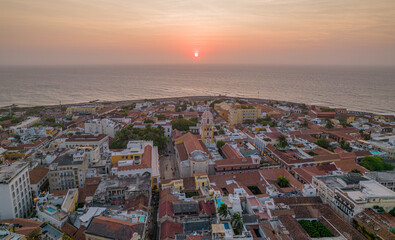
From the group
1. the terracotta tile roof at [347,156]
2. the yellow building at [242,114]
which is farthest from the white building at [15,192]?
the yellow building at [242,114]

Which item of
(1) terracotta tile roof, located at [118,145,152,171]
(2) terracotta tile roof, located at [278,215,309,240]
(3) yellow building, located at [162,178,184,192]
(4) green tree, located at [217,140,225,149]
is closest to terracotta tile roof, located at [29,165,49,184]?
(1) terracotta tile roof, located at [118,145,152,171]

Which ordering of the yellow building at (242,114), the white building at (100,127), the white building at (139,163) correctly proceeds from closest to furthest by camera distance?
the white building at (139,163) < the white building at (100,127) < the yellow building at (242,114)

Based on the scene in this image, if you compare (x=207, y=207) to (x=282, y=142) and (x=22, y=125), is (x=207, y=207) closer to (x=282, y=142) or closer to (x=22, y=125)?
(x=282, y=142)

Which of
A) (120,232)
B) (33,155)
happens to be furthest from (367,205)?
(33,155)

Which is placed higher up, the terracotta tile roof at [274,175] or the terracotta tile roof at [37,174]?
the terracotta tile roof at [37,174]

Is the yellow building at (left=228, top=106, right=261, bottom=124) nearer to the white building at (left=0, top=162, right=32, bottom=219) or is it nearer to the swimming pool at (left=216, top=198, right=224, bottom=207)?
the swimming pool at (left=216, top=198, right=224, bottom=207)

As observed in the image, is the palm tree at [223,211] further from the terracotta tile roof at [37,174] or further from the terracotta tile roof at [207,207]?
the terracotta tile roof at [37,174]

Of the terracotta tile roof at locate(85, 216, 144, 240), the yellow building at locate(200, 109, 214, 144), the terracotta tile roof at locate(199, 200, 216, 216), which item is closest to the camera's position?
the terracotta tile roof at locate(85, 216, 144, 240)

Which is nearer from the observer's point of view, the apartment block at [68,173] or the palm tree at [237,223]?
the palm tree at [237,223]
